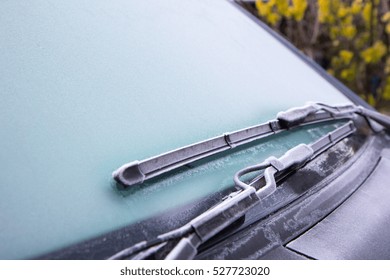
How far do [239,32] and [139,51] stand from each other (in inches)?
24.5

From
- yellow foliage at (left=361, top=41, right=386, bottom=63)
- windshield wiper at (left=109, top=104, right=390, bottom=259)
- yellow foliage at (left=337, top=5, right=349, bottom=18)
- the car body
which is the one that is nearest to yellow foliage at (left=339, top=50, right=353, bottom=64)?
yellow foliage at (left=361, top=41, right=386, bottom=63)

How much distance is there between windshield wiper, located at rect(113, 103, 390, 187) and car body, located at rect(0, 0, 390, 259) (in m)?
0.02

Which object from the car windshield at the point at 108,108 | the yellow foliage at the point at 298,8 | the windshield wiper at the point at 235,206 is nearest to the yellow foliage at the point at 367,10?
the yellow foliage at the point at 298,8

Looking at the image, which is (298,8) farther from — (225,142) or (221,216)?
(221,216)

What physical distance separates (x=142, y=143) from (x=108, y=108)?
118mm

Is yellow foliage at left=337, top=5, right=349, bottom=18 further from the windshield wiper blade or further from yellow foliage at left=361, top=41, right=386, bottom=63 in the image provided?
the windshield wiper blade

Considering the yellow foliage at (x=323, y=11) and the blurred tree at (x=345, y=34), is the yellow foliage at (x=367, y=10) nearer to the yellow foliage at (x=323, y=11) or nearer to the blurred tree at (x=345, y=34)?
the blurred tree at (x=345, y=34)

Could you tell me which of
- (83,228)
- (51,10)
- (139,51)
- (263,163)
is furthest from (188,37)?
(83,228)

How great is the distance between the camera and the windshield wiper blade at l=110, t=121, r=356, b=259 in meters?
0.86

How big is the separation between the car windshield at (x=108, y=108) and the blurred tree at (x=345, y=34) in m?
3.55

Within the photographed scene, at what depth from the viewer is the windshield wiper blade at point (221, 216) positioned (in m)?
0.86
